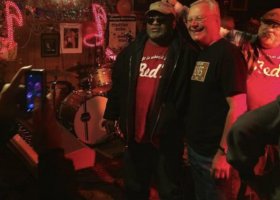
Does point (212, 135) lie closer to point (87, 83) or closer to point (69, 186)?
point (69, 186)

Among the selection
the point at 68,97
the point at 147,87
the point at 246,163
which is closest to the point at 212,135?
the point at 147,87

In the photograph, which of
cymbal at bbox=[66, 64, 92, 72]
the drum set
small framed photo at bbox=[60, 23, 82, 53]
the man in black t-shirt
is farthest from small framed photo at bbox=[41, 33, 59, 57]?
the man in black t-shirt

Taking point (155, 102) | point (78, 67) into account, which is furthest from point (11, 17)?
point (155, 102)

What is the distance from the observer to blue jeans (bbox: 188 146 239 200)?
2.77 m

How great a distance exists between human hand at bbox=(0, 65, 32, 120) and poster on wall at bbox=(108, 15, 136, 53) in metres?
6.15

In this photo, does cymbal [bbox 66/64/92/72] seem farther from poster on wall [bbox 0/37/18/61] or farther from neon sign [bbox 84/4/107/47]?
poster on wall [bbox 0/37/18/61]

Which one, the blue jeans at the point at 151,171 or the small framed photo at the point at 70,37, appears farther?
the small framed photo at the point at 70,37

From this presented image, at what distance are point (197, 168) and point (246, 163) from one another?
48.8 inches

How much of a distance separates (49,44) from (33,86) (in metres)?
5.62

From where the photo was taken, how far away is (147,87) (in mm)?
3129

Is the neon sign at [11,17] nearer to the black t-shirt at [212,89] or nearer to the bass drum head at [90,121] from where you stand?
the bass drum head at [90,121]

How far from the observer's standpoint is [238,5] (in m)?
8.81

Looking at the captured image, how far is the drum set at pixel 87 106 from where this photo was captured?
620 centimetres

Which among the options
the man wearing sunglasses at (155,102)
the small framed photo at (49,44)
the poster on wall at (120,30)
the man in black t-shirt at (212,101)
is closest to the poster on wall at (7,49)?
the small framed photo at (49,44)
